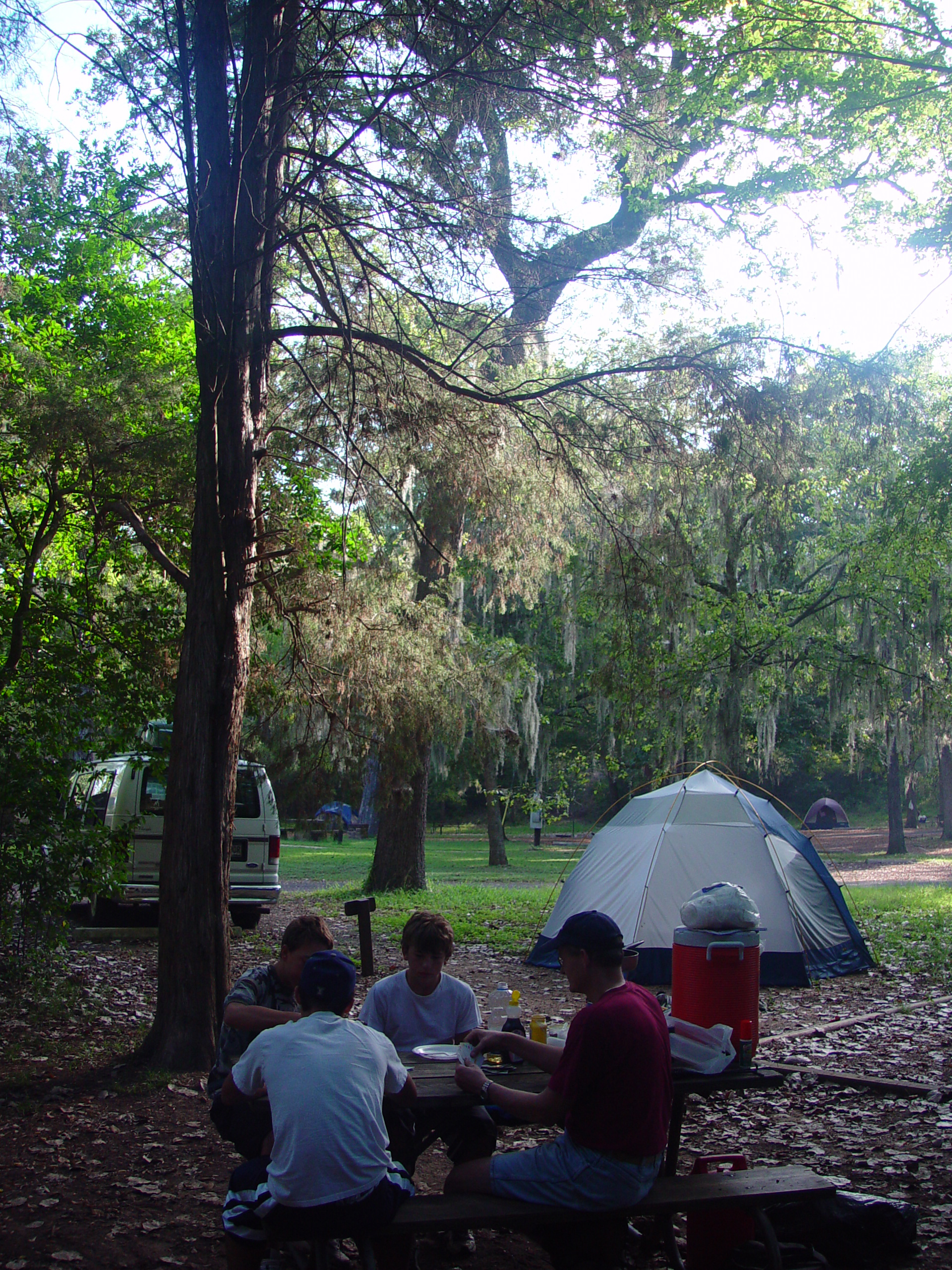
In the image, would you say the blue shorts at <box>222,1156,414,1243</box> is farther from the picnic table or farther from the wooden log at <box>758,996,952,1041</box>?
the wooden log at <box>758,996,952,1041</box>

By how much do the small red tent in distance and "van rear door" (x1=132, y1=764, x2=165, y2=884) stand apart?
109ft

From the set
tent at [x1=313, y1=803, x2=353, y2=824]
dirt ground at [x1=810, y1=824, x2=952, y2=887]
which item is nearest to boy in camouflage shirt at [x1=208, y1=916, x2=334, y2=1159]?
dirt ground at [x1=810, y1=824, x2=952, y2=887]

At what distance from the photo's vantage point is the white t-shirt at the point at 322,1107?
2.59 meters

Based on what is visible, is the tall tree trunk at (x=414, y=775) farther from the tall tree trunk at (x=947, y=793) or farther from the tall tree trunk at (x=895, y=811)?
the tall tree trunk at (x=947, y=793)

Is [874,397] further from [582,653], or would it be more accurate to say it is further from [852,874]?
[582,653]

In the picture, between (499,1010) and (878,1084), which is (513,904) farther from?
(499,1010)

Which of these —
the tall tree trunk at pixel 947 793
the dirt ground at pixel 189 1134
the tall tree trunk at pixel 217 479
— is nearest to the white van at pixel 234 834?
the dirt ground at pixel 189 1134

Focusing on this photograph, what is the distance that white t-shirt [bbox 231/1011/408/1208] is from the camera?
259cm

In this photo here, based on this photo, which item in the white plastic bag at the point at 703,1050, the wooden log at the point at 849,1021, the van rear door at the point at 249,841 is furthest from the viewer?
the van rear door at the point at 249,841

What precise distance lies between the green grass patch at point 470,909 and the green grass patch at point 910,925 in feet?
12.7

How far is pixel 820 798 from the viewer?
4391cm

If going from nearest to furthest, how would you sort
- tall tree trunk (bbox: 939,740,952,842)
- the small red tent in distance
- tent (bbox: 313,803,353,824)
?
tall tree trunk (bbox: 939,740,952,842) → tent (bbox: 313,803,353,824) → the small red tent in distance

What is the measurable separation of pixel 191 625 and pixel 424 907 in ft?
28.2

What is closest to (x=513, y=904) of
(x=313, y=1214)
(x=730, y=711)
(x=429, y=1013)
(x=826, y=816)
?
(x=730, y=711)
